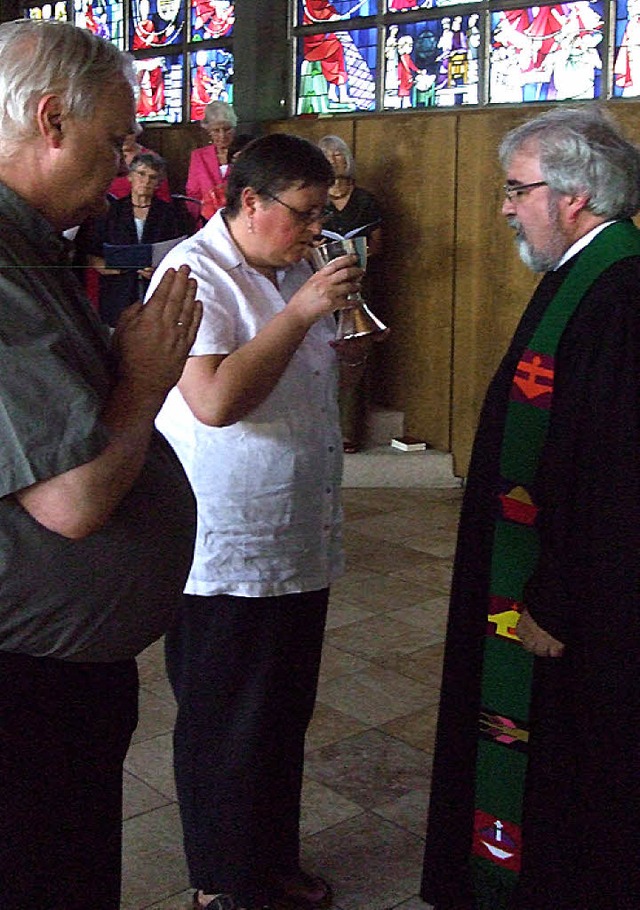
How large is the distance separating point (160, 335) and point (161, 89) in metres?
7.75

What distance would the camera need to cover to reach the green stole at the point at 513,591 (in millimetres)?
2188

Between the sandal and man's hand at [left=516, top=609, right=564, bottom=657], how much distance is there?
820mm

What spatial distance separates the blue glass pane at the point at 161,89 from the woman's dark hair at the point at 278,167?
6726mm

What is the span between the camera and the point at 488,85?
6.49 meters

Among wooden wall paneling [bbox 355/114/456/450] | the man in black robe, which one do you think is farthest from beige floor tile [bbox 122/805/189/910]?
wooden wall paneling [bbox 355/114/456/450]

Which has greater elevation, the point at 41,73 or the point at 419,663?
Result: the point at 41,73

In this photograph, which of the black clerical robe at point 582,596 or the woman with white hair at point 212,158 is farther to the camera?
the woman with white hair at point 212,158

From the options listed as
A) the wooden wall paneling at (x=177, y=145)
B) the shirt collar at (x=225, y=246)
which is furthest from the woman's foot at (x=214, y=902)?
the wooden wall paneling at (x=177, y=145)

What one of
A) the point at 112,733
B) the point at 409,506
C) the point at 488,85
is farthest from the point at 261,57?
the point at 112,733

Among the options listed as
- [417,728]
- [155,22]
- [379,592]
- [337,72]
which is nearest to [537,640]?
[417,728]

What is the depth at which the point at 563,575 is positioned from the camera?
6.95 ft

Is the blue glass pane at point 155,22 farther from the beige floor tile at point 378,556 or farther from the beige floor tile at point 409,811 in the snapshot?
the beige floor tile at point 409,811

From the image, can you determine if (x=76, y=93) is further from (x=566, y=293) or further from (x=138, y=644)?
(x=566, y=293)

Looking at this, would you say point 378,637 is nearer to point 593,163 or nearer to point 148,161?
point 593,163
